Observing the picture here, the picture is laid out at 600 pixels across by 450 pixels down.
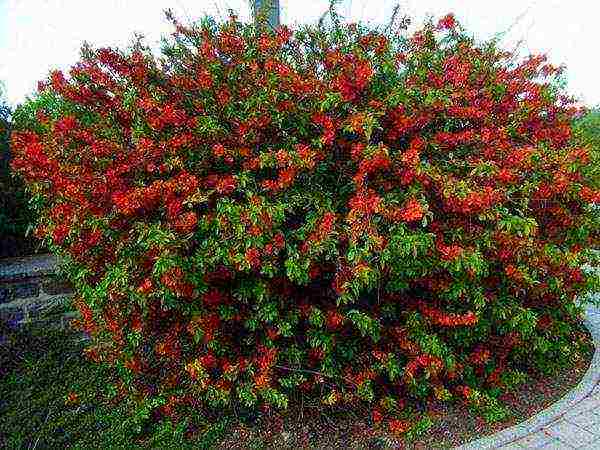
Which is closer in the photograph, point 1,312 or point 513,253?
point 513,253

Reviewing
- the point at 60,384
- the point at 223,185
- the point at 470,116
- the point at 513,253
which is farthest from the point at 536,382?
the point at 60,384

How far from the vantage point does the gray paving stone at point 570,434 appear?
276 cm

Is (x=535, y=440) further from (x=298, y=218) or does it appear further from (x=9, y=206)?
(x=9, y=206)

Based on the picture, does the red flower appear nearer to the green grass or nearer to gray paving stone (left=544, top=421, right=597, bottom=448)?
gray paving stone (left=544, top=421, right=597, bottom=448)

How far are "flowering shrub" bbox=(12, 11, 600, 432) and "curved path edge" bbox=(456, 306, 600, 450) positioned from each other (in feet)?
0.83

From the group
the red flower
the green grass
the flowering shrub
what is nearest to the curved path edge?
the flowering shrub

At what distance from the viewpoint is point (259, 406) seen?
3.13m

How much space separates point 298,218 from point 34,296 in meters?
2.49

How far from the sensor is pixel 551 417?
9.84ft

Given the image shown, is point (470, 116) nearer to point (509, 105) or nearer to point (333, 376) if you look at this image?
→ point (509, 105)

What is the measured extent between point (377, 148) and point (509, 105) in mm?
1582

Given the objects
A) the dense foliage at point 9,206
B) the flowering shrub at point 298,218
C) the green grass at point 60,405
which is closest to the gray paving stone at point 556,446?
the flowering shrub at point 298,218

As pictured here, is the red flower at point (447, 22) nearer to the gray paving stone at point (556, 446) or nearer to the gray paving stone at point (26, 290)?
the gray paving stone at point (556, 446)

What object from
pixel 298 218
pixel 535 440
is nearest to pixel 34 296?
pixel 298 218
